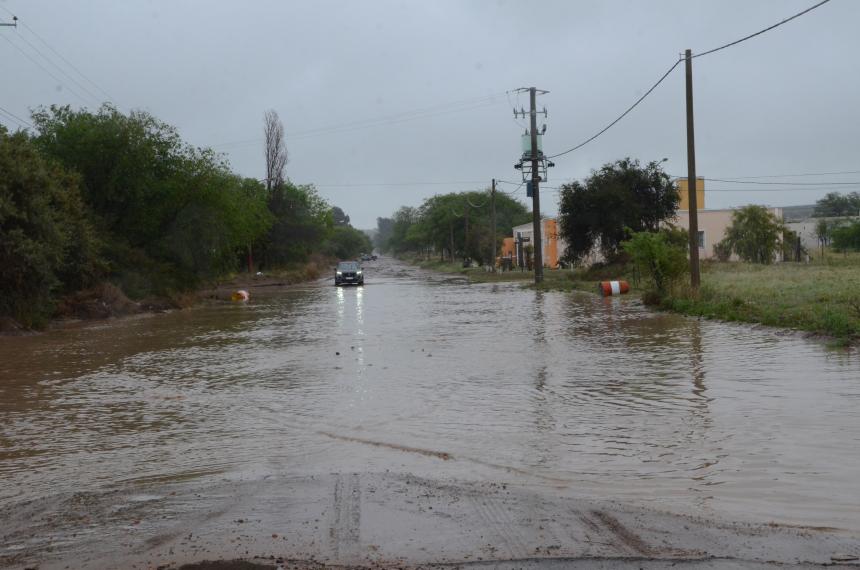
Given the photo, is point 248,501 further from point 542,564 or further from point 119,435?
point 119,435

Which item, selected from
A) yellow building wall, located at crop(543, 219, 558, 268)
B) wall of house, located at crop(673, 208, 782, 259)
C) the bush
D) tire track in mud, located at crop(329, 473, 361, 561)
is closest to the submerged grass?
tire track in mud, located at crop(329, 473, 361, 561)

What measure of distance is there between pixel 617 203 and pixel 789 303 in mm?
24514

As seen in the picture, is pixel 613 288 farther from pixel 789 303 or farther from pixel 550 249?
pixel 550 249

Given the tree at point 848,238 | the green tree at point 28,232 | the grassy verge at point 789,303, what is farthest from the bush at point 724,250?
the green tree at point 28,232

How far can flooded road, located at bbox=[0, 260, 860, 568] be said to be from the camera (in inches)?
233

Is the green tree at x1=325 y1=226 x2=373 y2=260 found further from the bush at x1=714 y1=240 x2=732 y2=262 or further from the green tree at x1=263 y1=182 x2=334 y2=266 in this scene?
the bush at x1=714 y1=240 x2=732 y2=262

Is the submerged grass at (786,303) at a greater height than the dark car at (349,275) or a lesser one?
lesser

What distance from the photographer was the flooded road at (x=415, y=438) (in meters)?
5.93

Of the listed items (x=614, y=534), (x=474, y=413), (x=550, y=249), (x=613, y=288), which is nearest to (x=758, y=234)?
(x=550, y=249)

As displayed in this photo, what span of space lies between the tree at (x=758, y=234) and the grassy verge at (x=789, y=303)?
76.8ft

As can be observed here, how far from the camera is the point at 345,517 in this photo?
6027 mm

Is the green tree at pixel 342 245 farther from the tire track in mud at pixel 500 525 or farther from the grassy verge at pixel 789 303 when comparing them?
the tire track in mud at pixel 500 525

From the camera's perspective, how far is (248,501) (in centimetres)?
654

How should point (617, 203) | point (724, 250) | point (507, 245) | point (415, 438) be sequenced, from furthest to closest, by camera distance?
point (507, 245)
point (724, 250)
point (617, 203)
point (415, 438)
